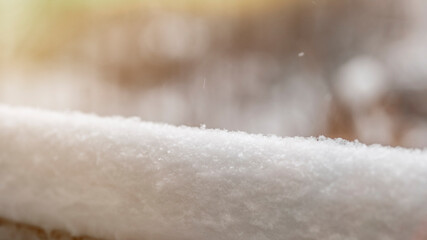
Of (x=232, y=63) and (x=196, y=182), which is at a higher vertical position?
(x=232, y=63)

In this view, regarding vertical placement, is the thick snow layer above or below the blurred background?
below

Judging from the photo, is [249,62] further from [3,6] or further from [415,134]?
[3,6]

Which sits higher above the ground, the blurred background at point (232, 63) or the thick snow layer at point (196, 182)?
the blurred background at point (232, 63)

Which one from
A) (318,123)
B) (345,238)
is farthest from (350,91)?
(345,238)
